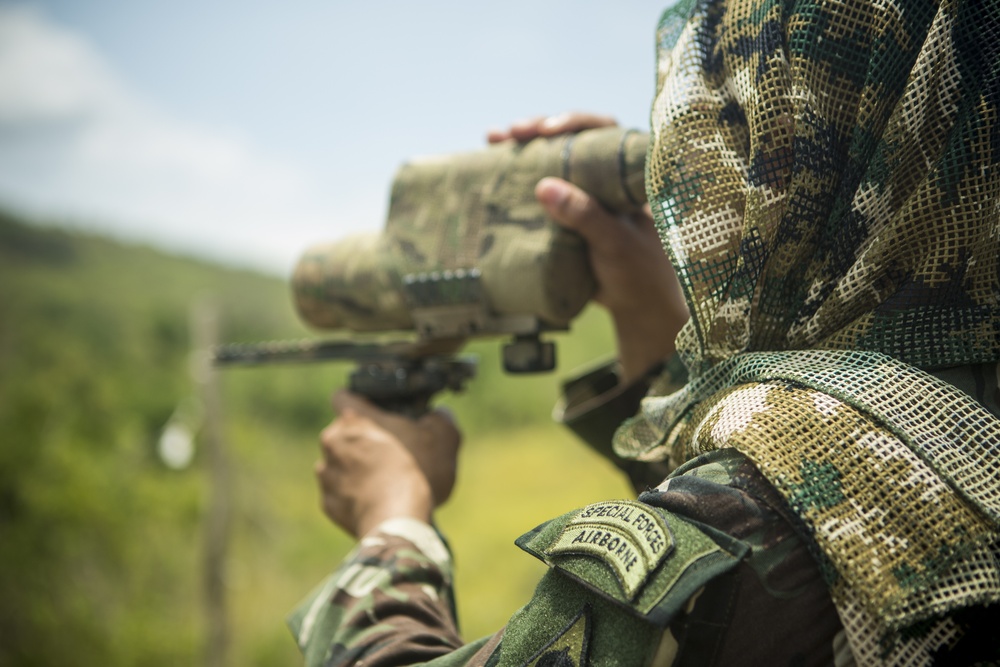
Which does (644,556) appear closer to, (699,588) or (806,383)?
(699,588)

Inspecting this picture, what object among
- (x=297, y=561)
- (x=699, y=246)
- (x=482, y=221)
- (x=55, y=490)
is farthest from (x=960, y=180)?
(x=297, y=561)

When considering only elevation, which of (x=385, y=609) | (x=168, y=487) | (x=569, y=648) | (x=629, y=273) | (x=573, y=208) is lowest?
(x=168, y=487)

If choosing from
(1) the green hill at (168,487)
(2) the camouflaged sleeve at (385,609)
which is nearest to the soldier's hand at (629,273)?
(2) the camouflaged sleeve at (385,609)

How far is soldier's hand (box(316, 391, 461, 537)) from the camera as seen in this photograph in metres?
1.43

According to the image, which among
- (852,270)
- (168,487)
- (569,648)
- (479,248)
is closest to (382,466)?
(479,248)

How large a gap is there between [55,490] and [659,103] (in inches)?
338

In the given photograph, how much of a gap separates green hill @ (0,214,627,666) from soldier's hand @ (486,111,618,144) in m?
7.31

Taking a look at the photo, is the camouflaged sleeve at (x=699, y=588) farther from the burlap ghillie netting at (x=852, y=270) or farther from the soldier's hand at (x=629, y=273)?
the soldier's hand at (x=629, y=273)

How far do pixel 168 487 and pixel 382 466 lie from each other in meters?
9.61

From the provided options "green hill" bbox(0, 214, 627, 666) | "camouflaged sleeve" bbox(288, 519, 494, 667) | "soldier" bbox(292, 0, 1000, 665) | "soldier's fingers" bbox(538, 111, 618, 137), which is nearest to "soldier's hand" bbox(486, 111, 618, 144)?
"soldier's fingers" bbox(538, 111, 618, 137)

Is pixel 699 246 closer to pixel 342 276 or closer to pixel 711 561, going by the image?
pixel 711 561

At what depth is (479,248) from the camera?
1.51 meters

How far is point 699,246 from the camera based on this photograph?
0.91 meters

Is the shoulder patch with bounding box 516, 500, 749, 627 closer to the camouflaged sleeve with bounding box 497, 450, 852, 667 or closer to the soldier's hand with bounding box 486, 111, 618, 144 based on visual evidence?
the camouflaged sleeve with bounding box 497, 450, 852, 667
